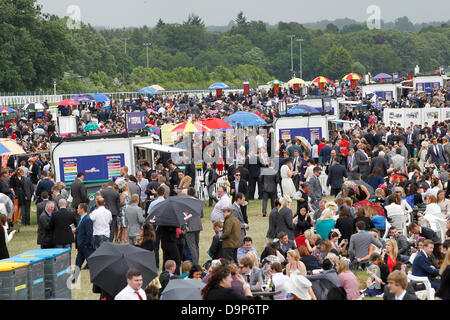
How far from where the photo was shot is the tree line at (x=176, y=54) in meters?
83.3

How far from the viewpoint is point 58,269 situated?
12797mm

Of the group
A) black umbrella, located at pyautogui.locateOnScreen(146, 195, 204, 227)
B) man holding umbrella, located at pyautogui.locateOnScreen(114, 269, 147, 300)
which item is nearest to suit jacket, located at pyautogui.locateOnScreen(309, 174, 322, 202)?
black umbrella, located at pyautogui.locateOnScreen(146, 195, 204, 227)

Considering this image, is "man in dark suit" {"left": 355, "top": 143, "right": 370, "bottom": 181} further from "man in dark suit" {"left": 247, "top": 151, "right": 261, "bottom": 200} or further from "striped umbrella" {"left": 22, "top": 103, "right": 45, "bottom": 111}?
"striped umbrella" {"left": 22, "top": 103, "right": 45, "bottom": 111}

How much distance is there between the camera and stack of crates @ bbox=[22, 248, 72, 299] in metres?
12.6

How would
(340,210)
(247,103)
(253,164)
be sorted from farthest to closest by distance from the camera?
(247,103), (253,164), (340,210)

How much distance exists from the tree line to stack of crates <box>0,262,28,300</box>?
58924mm

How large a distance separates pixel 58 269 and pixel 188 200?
2.82 metres

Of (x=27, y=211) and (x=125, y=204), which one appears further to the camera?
(x=27, y=211)

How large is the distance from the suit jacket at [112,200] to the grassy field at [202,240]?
1.24 metres

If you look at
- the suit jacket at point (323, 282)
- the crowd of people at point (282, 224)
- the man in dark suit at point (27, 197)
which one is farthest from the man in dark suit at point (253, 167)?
the suit jacket at point (323, 282)

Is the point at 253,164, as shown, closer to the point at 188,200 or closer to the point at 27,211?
the point at 27,211

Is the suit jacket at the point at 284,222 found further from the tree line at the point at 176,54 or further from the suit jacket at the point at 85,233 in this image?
the tree line at the point at 176,54

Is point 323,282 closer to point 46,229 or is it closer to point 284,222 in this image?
point 284,222
